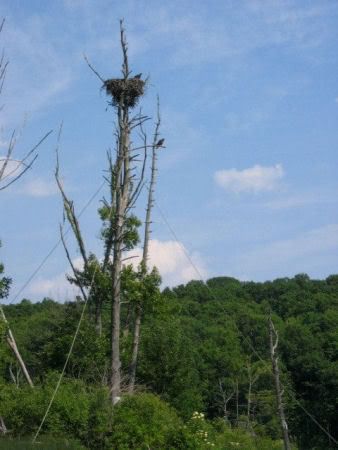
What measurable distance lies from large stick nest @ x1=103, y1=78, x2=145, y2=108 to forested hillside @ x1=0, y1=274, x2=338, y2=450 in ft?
19.6

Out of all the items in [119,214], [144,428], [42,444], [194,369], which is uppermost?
[119,214]

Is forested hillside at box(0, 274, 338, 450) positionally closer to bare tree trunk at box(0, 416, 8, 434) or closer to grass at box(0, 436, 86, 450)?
bare tree trunk at box(0, 416, 8, 434)

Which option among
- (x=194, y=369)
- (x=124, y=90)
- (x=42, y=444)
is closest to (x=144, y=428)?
(x=42, y=444)

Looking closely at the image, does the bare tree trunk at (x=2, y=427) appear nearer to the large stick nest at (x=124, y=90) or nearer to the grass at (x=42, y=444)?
the grass at (x=42, y=444)

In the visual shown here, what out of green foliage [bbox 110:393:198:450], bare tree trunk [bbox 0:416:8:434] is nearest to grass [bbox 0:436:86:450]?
green foliage [bbox 110:393:198:450]

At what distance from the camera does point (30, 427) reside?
1327 centimetres

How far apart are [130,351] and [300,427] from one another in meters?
38.5

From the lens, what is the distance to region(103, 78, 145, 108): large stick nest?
15.1 m

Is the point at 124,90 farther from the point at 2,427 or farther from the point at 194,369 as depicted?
the point at 194,369

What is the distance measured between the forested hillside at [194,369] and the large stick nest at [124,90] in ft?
19.6

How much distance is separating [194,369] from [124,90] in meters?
28.8

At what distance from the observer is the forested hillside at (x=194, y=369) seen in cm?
1316

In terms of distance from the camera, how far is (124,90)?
15.1 m

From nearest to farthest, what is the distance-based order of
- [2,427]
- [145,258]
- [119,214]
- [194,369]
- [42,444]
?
[42,444] < [2,427] < [119,214] < [145,258] < [194,369]
